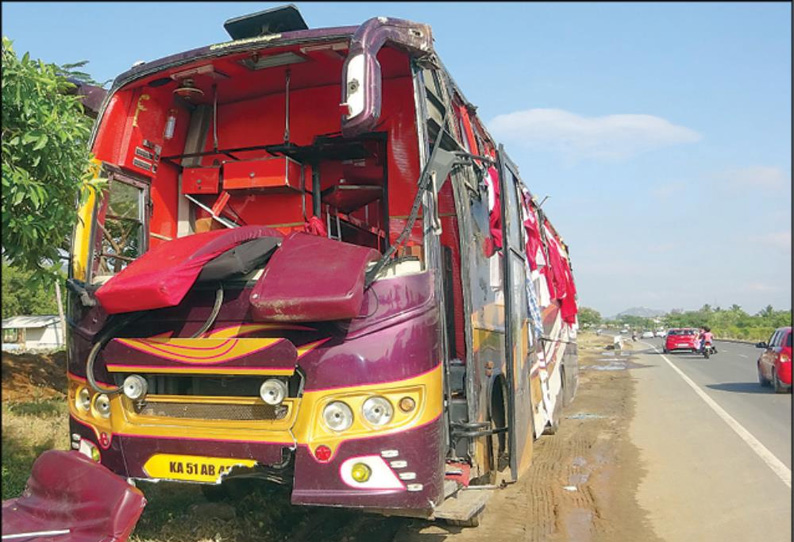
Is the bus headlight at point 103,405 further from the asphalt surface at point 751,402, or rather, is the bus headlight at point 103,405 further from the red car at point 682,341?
the red car at point 682,341

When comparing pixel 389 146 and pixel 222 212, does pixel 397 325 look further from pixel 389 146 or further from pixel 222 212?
pixel 222 212

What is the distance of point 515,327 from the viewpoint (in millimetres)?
5621

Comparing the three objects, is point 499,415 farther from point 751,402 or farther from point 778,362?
point 778,362

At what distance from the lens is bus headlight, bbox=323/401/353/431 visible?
375 centimetres

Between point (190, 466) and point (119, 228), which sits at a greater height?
point (119, 228)

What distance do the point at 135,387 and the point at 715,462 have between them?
700cm

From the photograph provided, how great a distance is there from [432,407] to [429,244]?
0.95m

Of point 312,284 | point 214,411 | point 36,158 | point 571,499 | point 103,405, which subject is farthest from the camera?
point 571,499

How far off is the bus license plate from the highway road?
3.76m

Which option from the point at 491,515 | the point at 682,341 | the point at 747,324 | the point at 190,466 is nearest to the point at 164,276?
the point at 190,466

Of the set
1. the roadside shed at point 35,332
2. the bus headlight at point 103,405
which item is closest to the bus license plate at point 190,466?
the bus headlight at point 103,405

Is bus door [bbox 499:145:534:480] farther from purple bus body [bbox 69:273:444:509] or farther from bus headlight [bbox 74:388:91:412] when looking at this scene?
bus headlight [bbox 74:388:91:412]

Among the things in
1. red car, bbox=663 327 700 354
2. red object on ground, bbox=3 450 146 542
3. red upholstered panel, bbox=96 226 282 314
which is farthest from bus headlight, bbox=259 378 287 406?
red car, bbox=663 327 700 354

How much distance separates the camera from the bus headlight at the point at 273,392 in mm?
3826
